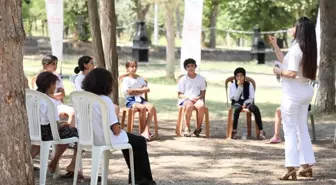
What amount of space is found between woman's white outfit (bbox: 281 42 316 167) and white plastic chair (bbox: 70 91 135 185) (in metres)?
1.84

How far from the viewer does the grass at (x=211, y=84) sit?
16.7m

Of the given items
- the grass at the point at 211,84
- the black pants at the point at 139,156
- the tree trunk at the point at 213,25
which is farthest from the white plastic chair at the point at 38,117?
the tree trunk at the point at 213,25

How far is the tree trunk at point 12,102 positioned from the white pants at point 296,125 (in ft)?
11.2

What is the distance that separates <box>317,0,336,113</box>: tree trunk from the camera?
1474 centimetres

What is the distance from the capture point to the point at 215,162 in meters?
9.63

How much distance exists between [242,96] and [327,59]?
348 cm

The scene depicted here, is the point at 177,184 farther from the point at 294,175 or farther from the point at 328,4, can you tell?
the point at 328,4

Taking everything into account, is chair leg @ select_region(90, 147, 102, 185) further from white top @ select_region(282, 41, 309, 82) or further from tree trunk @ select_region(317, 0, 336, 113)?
tree trunk @ select_region(317, 0, 336, 113)

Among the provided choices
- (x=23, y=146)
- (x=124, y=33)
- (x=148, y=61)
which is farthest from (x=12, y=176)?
(x=124, y=33)

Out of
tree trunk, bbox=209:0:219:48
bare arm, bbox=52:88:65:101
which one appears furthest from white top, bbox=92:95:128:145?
tree trunk, bbox=209:0:219:48

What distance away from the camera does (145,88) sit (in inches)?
458

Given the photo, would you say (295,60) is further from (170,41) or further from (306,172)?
(170,41)

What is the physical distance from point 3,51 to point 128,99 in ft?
20.8

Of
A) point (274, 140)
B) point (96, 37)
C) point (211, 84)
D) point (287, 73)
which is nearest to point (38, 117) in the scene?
point (287, 73)
